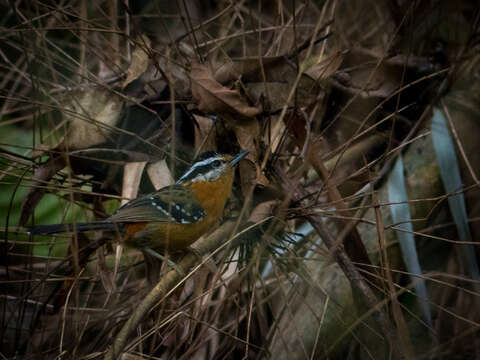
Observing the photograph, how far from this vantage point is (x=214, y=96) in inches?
106

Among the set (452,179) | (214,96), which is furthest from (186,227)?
(452,179)

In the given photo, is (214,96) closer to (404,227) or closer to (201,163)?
(201,163)

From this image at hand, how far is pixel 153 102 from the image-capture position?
3.14m

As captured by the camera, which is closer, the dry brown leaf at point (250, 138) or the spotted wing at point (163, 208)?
the dry brown leaf at point (250, 138)

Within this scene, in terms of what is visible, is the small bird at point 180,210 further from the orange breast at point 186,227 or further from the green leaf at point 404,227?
the green leaf at point 404,227

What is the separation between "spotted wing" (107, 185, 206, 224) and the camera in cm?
294

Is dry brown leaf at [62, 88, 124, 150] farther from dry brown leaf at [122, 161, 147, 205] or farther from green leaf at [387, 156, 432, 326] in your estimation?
green leaf at [387, 156, 432, 326]

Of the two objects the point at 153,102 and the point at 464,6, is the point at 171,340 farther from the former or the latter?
the point at 464,6

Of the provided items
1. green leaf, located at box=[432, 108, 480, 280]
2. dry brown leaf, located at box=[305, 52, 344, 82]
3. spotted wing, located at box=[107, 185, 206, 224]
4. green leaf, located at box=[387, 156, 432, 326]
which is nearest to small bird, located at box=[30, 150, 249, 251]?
spotted wing, located at box=[107, 185, 206, 224]

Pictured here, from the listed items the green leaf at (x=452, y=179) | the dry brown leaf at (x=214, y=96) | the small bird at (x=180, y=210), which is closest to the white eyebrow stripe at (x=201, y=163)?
the small bird at (x=180, y=210)

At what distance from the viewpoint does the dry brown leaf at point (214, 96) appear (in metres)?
2.66

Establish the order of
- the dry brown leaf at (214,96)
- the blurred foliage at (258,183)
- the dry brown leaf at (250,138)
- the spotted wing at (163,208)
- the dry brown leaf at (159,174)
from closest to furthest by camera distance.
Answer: the blurred foliage at (258,183), the dry brown leaf at (214,96), the dry brown leaf at (250,138), the spotted wing at (163,208), the dry brown leaf at (159,174)

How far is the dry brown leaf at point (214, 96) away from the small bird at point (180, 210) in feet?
0.86

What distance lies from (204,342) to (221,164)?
3.69 ft
